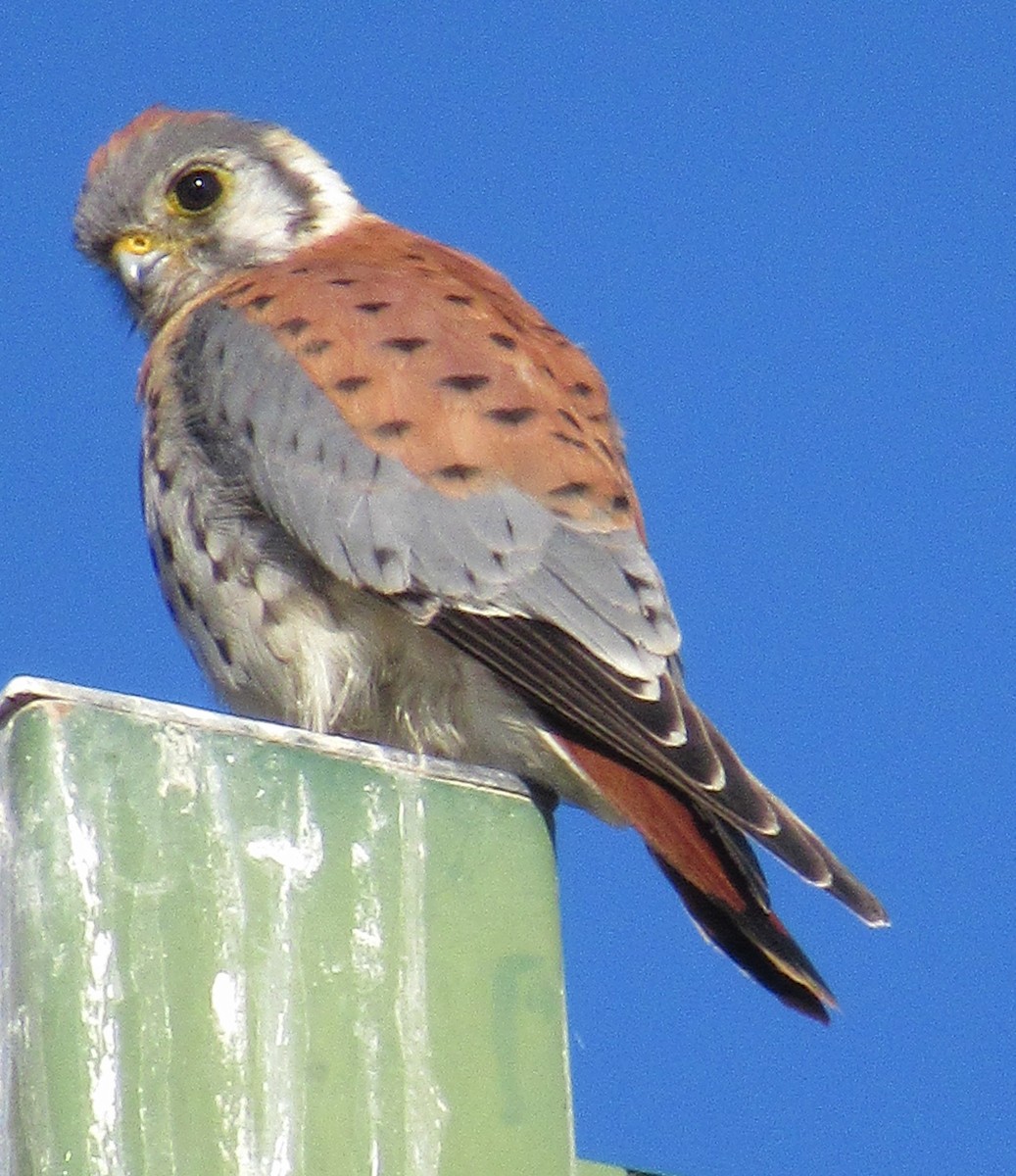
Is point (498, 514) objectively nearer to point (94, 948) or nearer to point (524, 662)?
point (524, 662)

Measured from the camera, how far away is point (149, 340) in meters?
4.37

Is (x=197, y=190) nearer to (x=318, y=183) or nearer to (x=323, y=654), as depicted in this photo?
(x=318, y=183)

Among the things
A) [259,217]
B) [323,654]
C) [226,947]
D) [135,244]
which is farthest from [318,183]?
[226,947]

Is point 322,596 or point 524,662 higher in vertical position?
point 322,596

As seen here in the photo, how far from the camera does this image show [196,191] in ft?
14.9

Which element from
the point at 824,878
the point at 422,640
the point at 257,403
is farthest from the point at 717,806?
the point at 257,403

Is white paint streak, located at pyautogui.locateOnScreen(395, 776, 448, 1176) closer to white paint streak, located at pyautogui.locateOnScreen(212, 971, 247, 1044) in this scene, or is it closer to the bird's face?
white paint streak, located at pyautogui.locateOnScreen(212, 971, 247, 1044)

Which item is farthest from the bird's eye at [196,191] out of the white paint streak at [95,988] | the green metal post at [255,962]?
the white paint streak at [95,988]

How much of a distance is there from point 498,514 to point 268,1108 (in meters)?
1.47

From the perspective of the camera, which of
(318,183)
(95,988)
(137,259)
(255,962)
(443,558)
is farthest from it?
(318,183)

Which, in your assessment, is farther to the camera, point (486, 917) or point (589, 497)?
point (589, 497)

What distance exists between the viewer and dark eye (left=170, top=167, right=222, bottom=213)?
4.50 meters

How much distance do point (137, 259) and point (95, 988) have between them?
2.68m

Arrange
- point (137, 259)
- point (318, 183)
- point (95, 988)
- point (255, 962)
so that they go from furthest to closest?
point (318, 183) < point (137, 259) < point (255, 962) < point (95, 988)
